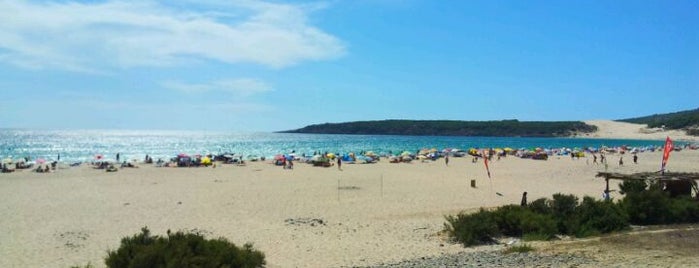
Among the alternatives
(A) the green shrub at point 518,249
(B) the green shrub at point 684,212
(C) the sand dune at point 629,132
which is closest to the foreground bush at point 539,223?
(B) the green shrub at point 684,212

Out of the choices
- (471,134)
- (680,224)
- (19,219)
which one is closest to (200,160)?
(19,219)

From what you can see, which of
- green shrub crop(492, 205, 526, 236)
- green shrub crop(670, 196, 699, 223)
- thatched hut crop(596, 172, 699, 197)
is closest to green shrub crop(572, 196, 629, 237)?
green shrub crop(492, 205, 526, 236)

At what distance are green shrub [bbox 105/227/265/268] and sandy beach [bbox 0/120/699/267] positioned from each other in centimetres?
222

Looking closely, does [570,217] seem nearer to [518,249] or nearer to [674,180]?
[518,249]

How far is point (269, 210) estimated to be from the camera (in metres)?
20.5

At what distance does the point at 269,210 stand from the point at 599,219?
A: 1109 centimetres

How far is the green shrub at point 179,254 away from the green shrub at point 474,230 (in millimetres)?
5210

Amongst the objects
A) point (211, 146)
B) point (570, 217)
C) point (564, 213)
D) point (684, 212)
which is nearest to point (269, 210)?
point (564, 213)

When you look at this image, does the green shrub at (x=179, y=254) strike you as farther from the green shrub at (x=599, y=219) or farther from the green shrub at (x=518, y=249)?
the green shrub at (x=599, y=219)

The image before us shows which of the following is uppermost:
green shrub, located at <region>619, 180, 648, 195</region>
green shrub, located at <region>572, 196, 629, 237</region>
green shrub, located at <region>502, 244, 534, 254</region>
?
green shrub, located at <region>619, 180, 648, 195</region>

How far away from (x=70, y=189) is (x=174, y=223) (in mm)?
13724

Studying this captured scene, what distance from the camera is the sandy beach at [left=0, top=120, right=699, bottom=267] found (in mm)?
13531

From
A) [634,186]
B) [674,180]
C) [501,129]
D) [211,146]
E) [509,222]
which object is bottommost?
[211,146]

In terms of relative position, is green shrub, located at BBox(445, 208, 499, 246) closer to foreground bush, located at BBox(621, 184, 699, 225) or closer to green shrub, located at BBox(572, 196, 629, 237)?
green shrub, located at BBox(572, 196, 629, 237)
